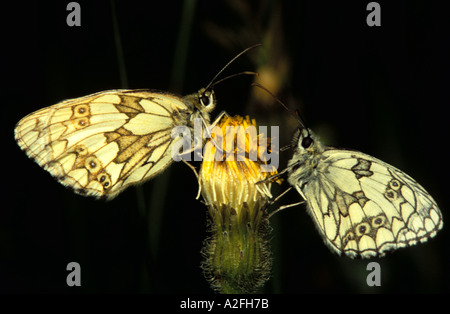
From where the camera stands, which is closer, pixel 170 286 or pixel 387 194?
pixel 387 194

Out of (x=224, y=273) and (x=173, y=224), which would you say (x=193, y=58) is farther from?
(x=224, y=273)

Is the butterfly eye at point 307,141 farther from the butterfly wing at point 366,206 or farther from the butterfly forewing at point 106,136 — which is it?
the butterfly forewing at point 106,136

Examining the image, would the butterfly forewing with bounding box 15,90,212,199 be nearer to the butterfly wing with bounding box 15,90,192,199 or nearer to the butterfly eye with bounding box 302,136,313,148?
the butterfly wing with bounding box 15,90,192,199

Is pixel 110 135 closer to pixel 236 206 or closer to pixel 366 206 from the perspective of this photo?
pixel 236 206

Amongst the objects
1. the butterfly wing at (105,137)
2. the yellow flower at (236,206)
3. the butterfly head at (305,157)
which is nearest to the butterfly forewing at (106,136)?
the butterfly wing at (105,137)

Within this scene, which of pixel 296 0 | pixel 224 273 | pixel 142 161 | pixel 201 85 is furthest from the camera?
pixel 201 85

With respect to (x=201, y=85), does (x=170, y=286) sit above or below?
below

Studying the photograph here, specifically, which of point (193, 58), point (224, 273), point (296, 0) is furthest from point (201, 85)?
point (224, 273)

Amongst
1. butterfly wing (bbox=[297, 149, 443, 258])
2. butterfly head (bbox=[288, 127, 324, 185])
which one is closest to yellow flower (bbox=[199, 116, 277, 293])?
butterfly head (bbox=[288, 127, 324, 185])
